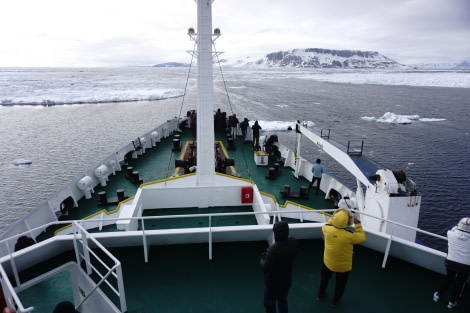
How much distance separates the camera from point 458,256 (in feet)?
12.0

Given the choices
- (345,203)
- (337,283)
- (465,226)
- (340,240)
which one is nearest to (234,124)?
(345,203)

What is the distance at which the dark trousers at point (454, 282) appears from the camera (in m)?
3.73

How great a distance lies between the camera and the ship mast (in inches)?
279

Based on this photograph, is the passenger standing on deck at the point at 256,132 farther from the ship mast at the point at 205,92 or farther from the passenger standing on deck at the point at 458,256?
the passenger standing on deck at the point at 458,256

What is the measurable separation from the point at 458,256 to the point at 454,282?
40cm

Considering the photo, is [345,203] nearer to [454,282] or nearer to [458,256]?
[454,282]

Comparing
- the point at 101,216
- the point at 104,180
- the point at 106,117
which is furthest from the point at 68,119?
the point at 101,216

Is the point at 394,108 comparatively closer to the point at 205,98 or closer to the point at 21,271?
the point at 205,98

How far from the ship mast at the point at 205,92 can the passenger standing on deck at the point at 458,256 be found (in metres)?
5.43

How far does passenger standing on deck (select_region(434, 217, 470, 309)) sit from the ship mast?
543 cm

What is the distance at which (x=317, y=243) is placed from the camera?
17.3 ft

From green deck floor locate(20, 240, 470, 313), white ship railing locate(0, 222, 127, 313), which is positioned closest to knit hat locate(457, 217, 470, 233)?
green deck floor locate(20, 240, 470, 313)

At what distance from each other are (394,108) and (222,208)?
4792cm

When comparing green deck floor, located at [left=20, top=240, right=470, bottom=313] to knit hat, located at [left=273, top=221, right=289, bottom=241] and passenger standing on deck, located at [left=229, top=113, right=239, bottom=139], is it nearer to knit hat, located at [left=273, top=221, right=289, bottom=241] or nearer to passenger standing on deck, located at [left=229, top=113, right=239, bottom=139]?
knit hat, located at [left=273, top=221, right=289, bottom=241]
